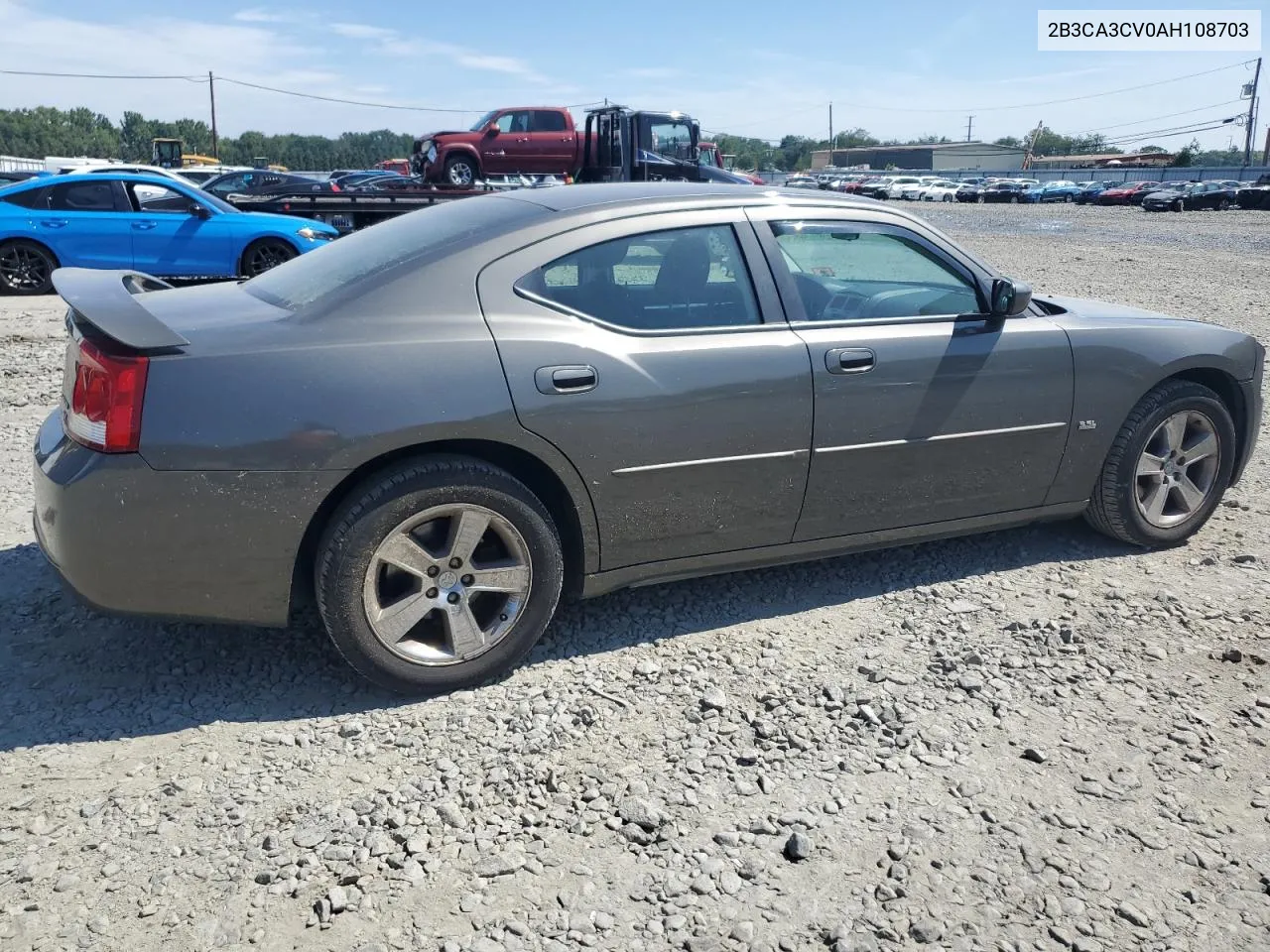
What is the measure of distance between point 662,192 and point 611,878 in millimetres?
2435

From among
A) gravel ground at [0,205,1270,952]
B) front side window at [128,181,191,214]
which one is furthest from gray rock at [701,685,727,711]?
front side window at [128,181,191,214]

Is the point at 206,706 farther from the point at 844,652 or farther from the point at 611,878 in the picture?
the point at 844,652

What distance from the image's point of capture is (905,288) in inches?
171

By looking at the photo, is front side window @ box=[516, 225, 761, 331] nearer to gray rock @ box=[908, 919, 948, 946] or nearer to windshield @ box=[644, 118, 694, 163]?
gray rock @ box=[908, 919, 948, 946]

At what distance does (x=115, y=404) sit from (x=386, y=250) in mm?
1087

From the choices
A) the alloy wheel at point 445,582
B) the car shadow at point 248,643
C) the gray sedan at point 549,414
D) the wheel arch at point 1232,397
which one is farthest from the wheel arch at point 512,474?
the wheel arch at point 1232,397

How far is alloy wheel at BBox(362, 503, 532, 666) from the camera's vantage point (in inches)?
130

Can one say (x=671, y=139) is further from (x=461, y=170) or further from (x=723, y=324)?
(x=723, y=324)

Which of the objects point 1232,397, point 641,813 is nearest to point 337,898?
point 641,813

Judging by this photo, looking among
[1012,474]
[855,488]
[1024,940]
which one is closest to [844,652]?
[855,488]

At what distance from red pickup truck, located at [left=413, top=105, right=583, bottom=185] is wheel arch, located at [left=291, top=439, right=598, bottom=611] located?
73.1 ft

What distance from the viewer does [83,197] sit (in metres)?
12.1

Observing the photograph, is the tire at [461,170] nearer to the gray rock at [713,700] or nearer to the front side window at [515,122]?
the front side window at [515,122]

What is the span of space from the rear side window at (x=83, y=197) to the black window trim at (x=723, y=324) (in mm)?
10565
